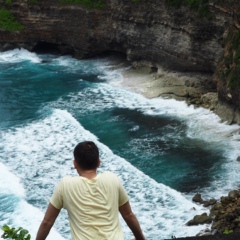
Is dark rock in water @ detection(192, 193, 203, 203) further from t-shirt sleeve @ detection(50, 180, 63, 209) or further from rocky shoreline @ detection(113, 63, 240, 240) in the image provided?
t-shirt sleeve @ detection(50, 180, 63, 209)

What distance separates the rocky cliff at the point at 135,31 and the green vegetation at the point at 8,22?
358 mm

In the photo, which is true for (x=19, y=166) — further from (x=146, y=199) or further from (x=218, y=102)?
(x=218, y=102)

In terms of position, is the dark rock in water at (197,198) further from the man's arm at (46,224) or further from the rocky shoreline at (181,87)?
the man's arm at (46,224)

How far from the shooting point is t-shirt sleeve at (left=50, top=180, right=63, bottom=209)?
5797 millimetres

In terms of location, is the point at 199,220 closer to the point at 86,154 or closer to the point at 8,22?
the point at 86,154

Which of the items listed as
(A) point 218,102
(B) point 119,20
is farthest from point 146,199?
(B) point 119,20

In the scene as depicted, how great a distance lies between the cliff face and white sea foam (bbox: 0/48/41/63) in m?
0.64

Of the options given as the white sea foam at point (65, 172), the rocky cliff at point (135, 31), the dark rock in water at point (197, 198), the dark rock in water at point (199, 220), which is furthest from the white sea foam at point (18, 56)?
the dark rock in water at point (199, 220)

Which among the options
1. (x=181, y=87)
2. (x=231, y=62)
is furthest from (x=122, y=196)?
(x=181, y=87)

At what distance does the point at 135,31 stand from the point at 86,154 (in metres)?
31.1

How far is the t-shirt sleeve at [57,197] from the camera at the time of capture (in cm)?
580

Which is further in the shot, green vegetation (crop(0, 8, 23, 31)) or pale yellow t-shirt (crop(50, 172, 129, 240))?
green vegetation (crop(0, 8, 23, 31))

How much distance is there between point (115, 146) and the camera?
24.8m

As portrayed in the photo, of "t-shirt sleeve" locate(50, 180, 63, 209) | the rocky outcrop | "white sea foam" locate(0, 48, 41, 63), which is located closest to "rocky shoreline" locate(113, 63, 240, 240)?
the rocky outcrop
